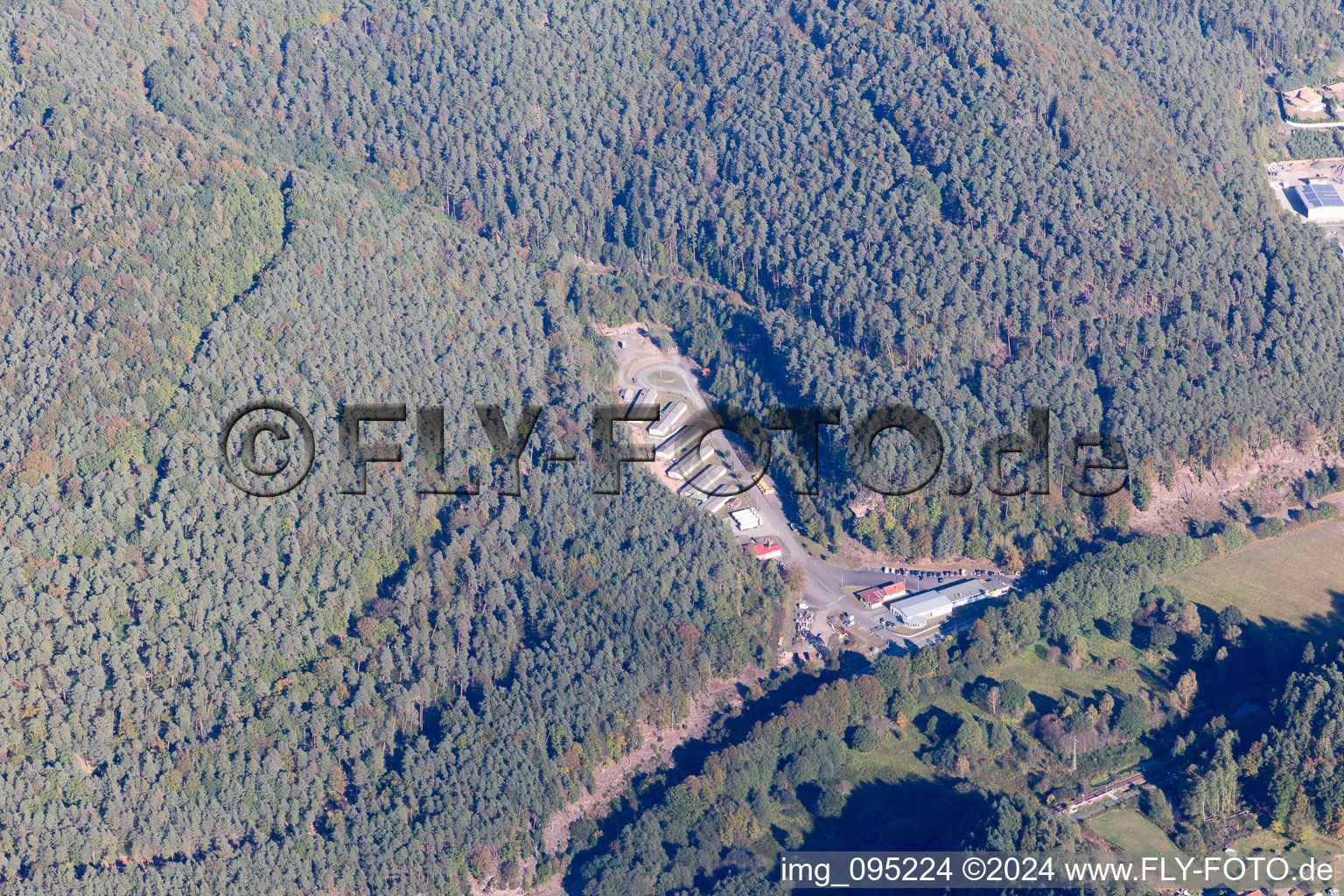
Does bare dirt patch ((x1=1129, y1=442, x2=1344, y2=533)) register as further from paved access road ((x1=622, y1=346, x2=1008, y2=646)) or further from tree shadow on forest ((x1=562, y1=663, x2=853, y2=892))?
tree shadow on forest ((x1=562, y1=663, x2=853, y2=892))

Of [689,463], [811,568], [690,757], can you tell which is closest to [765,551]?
[811,568]

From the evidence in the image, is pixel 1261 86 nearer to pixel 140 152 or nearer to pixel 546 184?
pixel 546 184

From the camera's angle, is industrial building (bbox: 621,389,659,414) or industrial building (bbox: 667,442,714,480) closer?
industrial building (bbox: 667,442,714,480)

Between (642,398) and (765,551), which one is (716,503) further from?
(642,398)

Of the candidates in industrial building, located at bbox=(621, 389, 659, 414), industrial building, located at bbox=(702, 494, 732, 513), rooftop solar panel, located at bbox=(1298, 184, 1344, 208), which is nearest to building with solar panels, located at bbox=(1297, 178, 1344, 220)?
rooftop solar panel, located at bbox=(1298, 184, 1344, 208)

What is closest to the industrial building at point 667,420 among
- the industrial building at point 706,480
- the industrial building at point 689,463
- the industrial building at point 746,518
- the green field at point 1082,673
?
the industrial building at point 689,463

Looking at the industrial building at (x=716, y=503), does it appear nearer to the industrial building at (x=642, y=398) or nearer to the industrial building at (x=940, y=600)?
the industrial building at (x=642, y=398)
